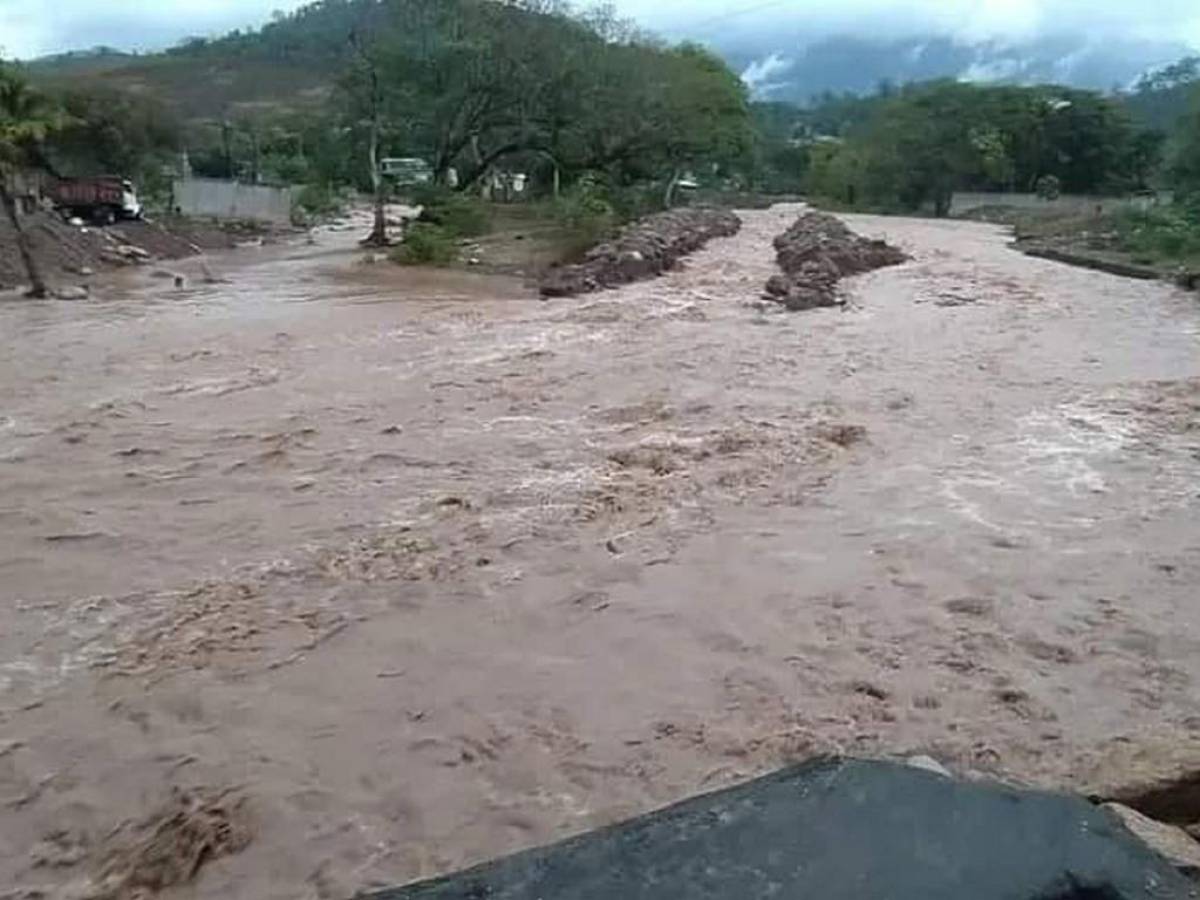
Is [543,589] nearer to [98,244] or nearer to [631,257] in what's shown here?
[631,257]

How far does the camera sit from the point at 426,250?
1019 inches

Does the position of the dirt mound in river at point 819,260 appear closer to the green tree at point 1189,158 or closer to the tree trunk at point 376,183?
the green tree at point 1189,158

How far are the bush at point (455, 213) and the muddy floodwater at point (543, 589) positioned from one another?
55.1 ft

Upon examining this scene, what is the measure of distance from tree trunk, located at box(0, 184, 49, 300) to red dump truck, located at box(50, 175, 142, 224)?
417 inches

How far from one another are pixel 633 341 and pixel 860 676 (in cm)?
1005

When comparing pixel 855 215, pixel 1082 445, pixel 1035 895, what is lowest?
pixel 855 215

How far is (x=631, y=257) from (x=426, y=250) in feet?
17.4

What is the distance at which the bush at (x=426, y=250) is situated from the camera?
25766 millimetres

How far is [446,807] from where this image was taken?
13.8 ft

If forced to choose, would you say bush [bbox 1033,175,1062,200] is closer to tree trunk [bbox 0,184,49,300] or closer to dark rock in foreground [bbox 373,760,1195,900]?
tree trunk [bbox 0,184,49,300]

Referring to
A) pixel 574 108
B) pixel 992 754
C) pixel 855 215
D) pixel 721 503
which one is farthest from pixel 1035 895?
pixel 855 215

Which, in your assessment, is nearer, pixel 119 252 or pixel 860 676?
pixel 860 676

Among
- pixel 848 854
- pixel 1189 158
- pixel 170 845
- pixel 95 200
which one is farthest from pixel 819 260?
pixel 848 854

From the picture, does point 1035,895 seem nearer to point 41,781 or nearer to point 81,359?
point 41,781
